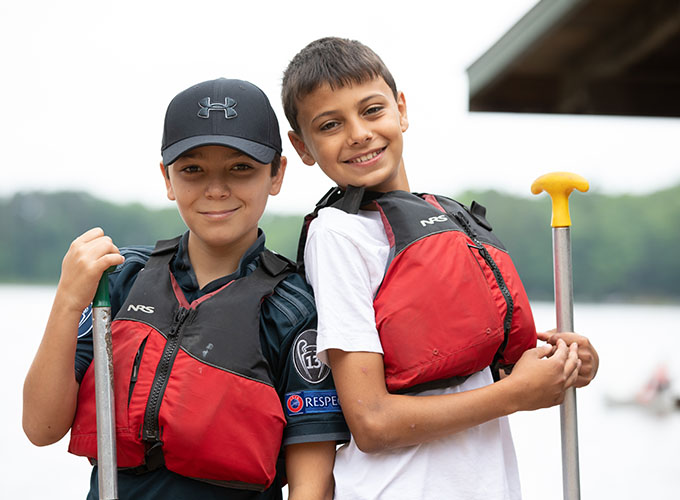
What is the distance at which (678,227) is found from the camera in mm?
28109

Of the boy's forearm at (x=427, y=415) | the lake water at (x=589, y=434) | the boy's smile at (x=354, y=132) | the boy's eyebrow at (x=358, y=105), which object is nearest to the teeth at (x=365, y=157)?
the boy's smile at (x=354, y=132)

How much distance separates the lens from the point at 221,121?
1848mm

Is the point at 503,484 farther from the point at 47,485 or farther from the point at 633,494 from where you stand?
the point at 47,485

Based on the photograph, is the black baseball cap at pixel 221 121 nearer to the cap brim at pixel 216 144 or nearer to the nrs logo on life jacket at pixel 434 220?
the cap brim at pixel 216 144

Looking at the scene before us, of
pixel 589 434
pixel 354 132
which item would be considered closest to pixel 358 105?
pixel 354 132

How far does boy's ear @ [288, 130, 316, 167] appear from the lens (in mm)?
2049

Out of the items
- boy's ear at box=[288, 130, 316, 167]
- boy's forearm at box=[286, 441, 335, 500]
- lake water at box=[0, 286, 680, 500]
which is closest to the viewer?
boy's forearm at box=[286, 441, 335, 500]

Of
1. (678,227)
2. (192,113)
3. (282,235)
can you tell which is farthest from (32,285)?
(678,227)

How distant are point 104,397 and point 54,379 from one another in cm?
14

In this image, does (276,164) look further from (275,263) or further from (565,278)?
(565,278)

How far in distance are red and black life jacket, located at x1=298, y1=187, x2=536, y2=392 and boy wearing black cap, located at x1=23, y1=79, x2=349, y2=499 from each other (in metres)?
0.22

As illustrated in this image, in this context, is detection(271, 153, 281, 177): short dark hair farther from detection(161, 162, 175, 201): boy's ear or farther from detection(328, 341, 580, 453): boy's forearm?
detection(328, 341, 580, 453): boy's forearm

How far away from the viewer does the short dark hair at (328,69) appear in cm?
193

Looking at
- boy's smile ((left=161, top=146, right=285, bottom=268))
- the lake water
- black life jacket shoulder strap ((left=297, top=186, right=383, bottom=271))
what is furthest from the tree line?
the lake water
